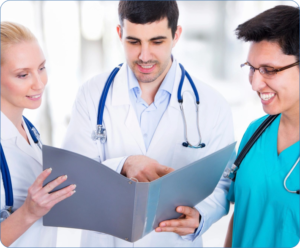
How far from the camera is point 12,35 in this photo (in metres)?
1.04

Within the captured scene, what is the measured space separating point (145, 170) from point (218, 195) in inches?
14.4

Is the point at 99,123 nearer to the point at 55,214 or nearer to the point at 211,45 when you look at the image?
the point at 55,214

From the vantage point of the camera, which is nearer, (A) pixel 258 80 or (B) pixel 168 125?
(A) pixel 258 80

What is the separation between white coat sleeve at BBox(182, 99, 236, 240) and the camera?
1.27 meters

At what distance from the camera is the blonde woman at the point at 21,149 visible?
1006 mm

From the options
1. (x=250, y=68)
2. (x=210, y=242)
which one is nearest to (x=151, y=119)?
(x=250, y=68)

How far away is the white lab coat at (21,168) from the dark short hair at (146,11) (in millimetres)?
632

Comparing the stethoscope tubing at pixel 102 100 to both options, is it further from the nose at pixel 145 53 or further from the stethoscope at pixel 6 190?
the stethoscope at pixel 6 190

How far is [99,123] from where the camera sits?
134cm

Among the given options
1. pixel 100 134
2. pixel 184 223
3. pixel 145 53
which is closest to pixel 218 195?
pixel 184 223

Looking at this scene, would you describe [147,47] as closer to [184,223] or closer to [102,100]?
[102,100]

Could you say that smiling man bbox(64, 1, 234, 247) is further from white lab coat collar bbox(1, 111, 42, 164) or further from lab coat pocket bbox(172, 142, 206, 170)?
white lab coat collar bbox(1, 111, 42, 164)

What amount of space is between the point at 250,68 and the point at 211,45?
2.65 m

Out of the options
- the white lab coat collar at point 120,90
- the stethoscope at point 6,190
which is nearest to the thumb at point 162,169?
the white lab coat collar at point 120,90
